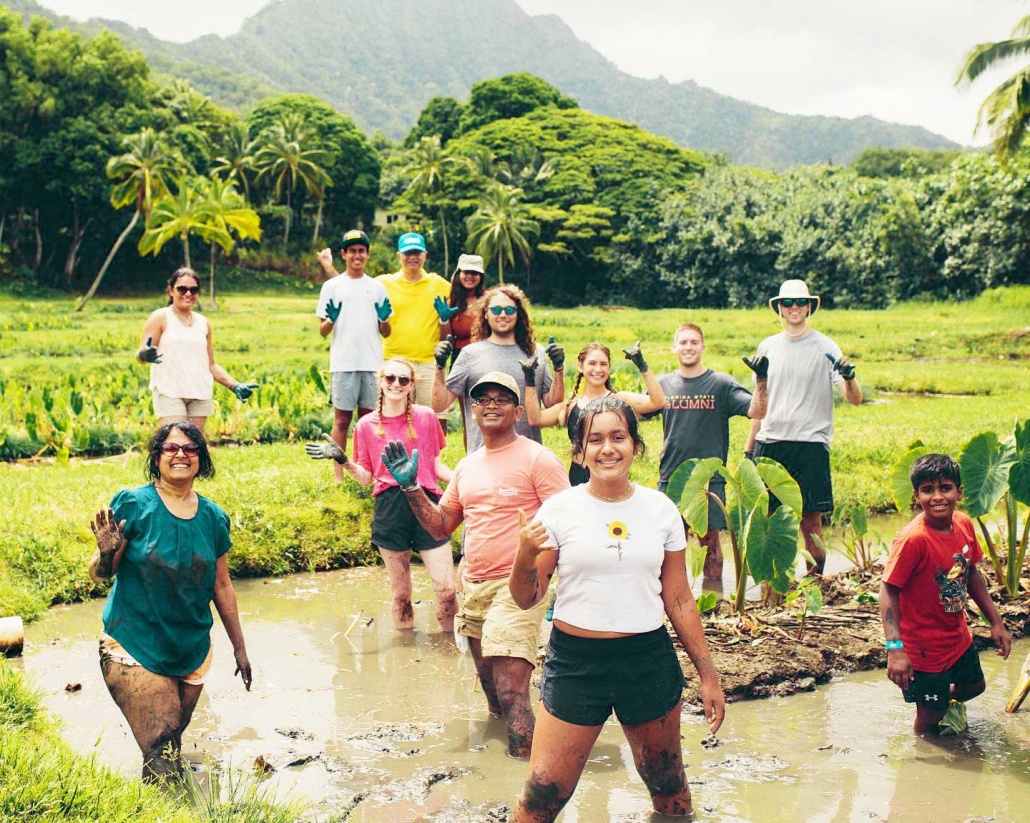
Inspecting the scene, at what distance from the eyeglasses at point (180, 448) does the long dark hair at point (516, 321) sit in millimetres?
2346

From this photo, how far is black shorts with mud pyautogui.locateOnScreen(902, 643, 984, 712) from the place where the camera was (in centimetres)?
499

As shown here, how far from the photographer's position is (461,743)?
5.12m

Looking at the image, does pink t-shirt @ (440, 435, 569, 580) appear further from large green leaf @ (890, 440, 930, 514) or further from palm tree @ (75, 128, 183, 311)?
palm tree @ (75, 128, 183, 311)

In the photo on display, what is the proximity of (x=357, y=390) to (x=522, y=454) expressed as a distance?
4.25 meters

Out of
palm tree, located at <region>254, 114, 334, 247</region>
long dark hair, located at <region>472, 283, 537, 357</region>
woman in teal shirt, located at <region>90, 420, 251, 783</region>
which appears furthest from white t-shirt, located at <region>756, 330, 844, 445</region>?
palm tree, located at <region>254, 114, 334, 247</region>

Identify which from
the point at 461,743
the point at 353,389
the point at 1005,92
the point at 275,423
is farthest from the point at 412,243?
the point at 1005,92

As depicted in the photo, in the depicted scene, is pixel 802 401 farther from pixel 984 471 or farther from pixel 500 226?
pixel 500 226

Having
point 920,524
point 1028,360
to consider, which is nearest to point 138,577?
point 920,524

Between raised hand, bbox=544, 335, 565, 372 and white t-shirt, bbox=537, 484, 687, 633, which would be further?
raised hand, bbox=544, 335, 565, 372

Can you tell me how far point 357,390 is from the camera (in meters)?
8.91

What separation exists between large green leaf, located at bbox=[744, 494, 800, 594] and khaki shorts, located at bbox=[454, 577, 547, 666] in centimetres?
160

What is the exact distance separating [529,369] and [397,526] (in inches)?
50.4

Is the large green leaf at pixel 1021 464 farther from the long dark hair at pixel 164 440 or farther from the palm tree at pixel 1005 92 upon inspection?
the palm tree at pixel 1005 92

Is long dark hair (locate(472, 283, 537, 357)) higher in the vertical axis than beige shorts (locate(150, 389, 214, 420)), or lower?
higher
